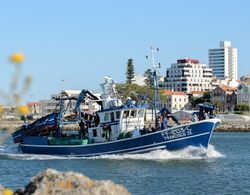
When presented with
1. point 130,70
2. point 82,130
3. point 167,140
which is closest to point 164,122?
point 167,140

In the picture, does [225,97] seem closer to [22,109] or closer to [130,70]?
[130,70]

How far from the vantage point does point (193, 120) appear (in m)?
39.3

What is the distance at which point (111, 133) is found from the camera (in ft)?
128

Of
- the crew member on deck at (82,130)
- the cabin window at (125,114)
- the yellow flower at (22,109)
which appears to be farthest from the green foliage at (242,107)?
the yellow flower at (22,109)

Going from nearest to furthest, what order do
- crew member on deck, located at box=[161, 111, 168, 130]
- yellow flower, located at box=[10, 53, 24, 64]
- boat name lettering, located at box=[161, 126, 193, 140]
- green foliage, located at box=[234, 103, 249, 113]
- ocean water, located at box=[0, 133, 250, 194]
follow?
1. yellow flower, located at box=[10, 53, 24, 64]
2. ocean water, located at box=[0, 133, 250, 194]
3. boat name lettering, located at box=[161, 126, 193, 140]
4. crew member on deck, located at box=[161, 111, 168, 130]
5. green foliage, located at box=[234, 103, 249, 113]

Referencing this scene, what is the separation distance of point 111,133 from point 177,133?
13.8ft

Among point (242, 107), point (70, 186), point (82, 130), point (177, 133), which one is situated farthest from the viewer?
point (242, 107)

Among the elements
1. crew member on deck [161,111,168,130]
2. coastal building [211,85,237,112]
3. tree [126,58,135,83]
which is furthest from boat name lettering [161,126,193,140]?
coastal building [211,85,237,112]

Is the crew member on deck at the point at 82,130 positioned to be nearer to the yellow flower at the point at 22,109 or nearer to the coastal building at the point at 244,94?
the yellow flower at the point at 22,109

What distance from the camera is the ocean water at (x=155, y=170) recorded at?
25.5 metres

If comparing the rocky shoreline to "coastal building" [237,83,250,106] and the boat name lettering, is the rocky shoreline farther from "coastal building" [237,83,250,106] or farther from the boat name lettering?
"coastal building" [237,83,250,106]

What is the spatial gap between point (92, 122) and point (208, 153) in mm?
7605

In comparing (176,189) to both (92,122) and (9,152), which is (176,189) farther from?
(9,152)

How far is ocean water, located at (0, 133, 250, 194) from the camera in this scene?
83.7 ft
